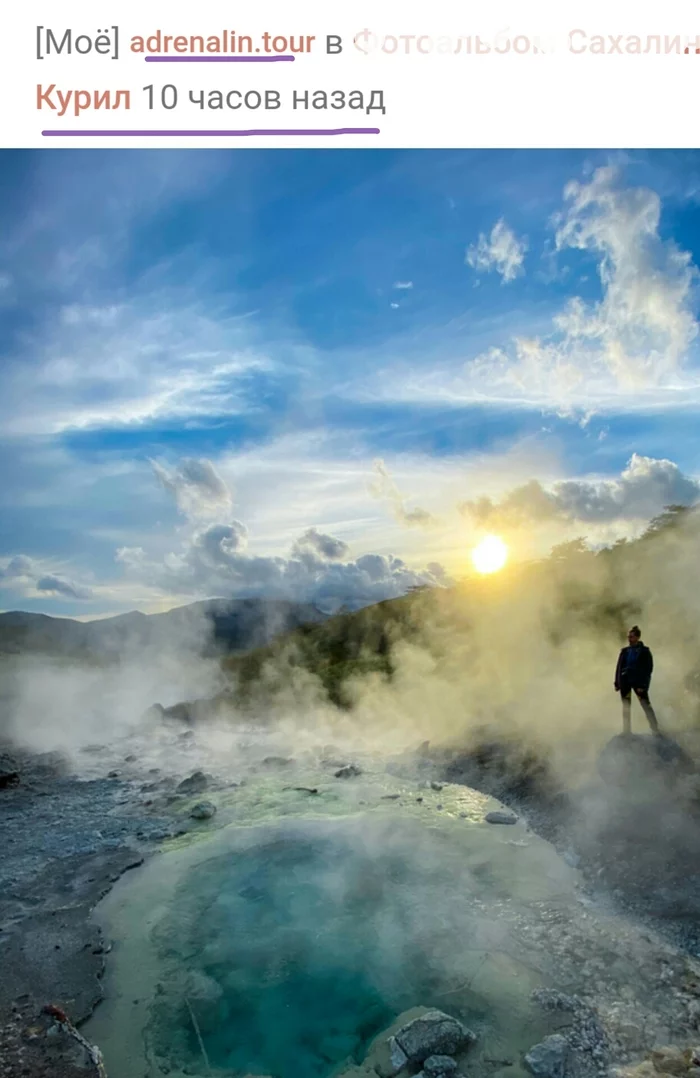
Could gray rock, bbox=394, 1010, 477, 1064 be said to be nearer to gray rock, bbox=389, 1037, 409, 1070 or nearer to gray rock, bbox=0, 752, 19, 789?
gray rock, bbox=389, 1037, 409, 1070

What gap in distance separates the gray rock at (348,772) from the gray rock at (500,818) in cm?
364

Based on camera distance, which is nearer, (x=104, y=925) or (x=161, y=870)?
(x=104, y=925)

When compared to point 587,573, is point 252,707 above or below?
below

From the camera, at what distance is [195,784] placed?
1294 centimetres

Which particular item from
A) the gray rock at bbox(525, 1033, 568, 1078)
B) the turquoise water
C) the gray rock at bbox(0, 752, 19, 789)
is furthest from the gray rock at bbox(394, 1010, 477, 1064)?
the gray rock at bbox(0, 752, 19, 789)

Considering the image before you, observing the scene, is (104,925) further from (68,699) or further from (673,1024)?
(68,699)

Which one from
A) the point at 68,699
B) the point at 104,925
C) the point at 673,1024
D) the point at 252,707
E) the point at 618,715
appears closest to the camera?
the point at 673,1024

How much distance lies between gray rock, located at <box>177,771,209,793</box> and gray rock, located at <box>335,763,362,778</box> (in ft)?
9.19

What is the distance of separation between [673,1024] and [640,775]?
3.95 metres

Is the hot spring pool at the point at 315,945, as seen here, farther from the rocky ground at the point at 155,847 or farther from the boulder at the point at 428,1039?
the rocky ground at the point at 155,847

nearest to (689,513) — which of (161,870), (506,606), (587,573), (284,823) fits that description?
(587,573)

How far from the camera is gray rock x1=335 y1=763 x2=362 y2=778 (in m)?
13.2

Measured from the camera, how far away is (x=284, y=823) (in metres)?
10.6

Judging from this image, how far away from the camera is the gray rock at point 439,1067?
5.04 m
